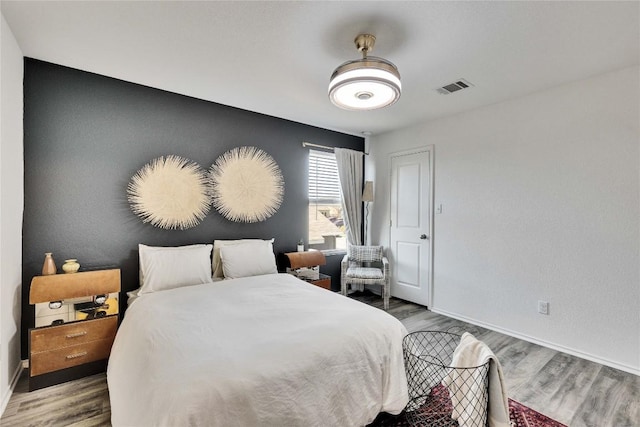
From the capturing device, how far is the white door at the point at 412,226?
3889mm

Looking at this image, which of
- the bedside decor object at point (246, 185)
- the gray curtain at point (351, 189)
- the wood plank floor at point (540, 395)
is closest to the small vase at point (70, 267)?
the wood plank floor at point (540, 395)

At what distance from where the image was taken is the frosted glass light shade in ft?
6.08

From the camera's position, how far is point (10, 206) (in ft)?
6.65

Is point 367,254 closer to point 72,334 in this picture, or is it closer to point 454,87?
point 454,87

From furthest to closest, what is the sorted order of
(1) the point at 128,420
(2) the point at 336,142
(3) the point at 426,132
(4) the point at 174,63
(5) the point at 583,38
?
(2) the point at 336,142 < (3) the point at 426,132 < (4) the point at 174,63 < (5) the point at 583,38 < (1) the point at 128,420

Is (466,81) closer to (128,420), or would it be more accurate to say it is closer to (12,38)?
(128,420)

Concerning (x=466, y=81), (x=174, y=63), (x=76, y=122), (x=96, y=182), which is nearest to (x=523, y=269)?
(x=466, y=81)

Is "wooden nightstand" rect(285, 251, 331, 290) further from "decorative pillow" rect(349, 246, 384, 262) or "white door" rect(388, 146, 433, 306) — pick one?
"white door" rect(388, 146, 433, 306)

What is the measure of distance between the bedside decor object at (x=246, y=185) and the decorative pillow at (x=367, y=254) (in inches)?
56.2

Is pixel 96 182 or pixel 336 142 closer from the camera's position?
pixel 96 182

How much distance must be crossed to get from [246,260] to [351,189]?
215cm

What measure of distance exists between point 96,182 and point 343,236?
3170mm

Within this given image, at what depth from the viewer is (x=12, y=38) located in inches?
79.8

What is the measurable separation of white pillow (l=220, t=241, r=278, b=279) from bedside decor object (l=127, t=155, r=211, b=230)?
1.77ft
